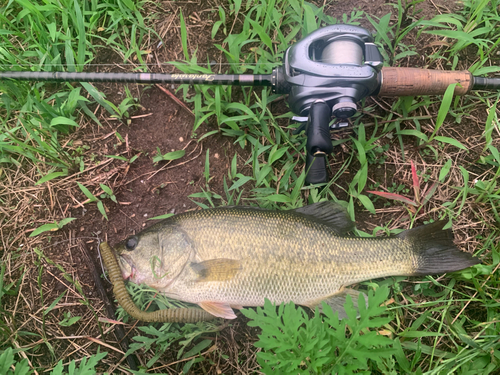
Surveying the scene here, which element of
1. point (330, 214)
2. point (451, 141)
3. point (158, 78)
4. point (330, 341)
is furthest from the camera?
point (451, 141)

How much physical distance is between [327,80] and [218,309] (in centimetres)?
215

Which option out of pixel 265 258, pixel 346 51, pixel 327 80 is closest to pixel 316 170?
pixel 327 80

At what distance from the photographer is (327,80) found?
274cm

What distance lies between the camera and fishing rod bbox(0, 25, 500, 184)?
2734mm

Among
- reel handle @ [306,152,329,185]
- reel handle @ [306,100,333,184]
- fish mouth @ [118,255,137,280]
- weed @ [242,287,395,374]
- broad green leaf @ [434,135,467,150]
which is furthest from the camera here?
broad green leaf @ [434,135,467,150]

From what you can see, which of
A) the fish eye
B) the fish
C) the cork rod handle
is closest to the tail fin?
the fish

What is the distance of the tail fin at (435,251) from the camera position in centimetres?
284

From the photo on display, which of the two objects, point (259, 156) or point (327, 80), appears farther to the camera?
point (259, 156)

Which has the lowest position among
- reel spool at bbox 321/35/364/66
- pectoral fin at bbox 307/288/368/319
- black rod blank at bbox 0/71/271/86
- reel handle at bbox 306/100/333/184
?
pectoral fin at bbox 307/288/368/319

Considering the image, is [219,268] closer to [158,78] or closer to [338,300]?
[338,300]

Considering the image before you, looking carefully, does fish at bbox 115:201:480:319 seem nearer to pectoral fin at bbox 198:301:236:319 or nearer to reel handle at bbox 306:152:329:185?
pectoral fin at bbox 198:301:236:319

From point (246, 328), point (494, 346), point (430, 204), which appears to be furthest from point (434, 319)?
point (246, 328)

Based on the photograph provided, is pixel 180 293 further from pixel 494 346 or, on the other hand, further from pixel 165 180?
pixel 494 346

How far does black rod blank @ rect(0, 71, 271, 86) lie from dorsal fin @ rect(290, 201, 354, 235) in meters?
1.22
